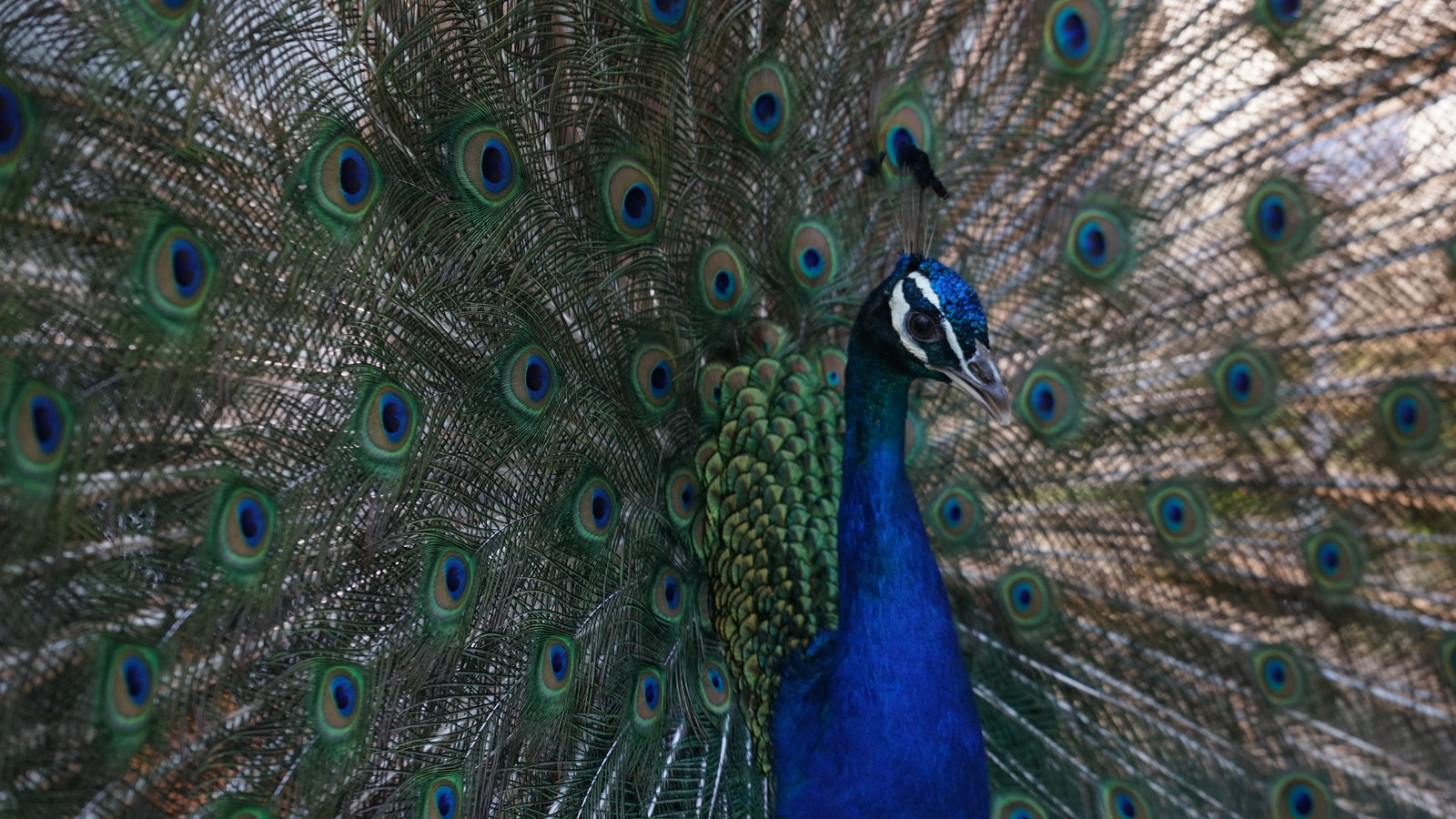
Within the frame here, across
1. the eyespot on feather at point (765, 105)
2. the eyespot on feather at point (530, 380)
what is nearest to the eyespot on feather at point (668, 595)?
the eyespot on feather at point (530, 380)

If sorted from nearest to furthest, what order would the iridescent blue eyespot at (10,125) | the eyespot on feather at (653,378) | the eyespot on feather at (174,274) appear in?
the iridescent blue eyespot at (10,125) → the eyespot on feather at (174,274) → the eyespot on feather at (653,378)

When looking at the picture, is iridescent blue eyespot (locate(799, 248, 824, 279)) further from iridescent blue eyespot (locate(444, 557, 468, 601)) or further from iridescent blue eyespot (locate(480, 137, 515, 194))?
iridescent blue eyespot (locate(444, 557, 468, 601))

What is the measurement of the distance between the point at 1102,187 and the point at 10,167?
156 centimetres

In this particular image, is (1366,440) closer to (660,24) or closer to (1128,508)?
(1128,508)

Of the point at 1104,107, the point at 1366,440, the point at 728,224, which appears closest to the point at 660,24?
the point at 728,224

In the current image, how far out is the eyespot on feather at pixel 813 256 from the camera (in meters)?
1.78

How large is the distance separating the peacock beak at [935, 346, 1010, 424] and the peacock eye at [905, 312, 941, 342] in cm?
5

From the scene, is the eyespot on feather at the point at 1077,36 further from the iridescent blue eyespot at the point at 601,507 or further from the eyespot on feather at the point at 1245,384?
the iridescent blue eyespot at the point at 601,507

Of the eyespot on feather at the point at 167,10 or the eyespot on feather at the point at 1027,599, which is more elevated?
the eyespot on feather at the point at 167,10

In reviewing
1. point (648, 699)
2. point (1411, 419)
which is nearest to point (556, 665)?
point (648, 699)

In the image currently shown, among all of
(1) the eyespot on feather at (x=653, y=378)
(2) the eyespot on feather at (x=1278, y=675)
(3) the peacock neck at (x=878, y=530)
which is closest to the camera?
(3) the peacock neck at (x=878, y=530)

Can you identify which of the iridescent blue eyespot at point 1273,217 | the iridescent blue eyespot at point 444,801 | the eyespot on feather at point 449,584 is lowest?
the iridescent blue eyespot at point 444,801

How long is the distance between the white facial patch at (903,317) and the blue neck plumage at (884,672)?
77mm

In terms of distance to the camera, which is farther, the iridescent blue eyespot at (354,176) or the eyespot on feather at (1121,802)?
the eyespot on feather at (1121,802)
